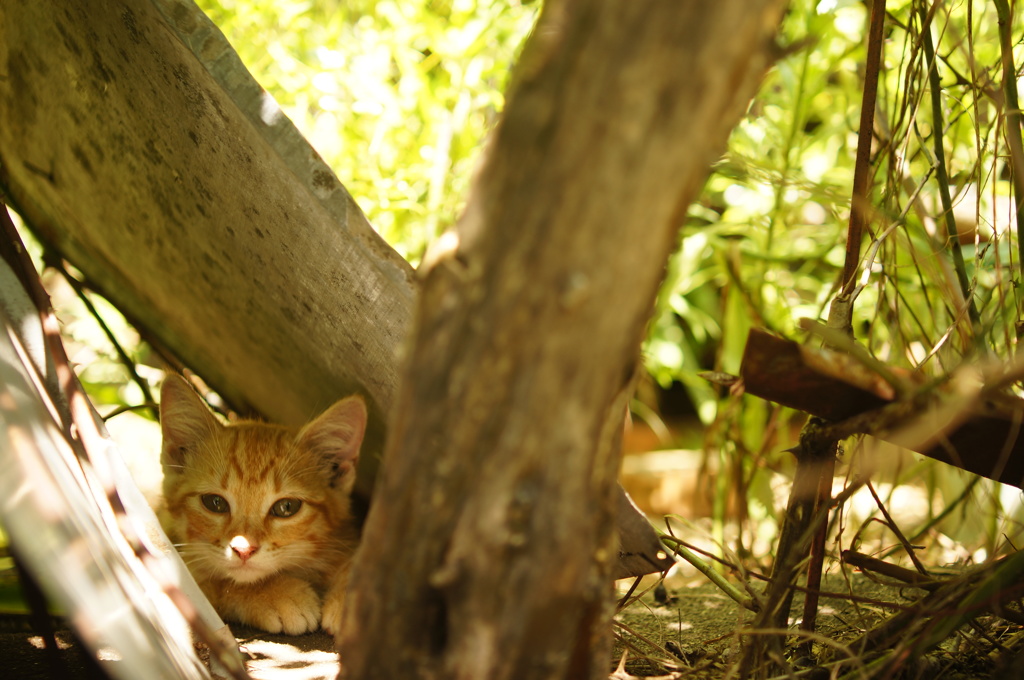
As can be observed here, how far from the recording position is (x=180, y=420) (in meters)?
1.87

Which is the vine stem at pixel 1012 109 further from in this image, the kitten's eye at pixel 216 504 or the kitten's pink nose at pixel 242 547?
the kitten's eye at pixel 216 504

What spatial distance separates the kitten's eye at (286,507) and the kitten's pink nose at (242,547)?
0.50ft

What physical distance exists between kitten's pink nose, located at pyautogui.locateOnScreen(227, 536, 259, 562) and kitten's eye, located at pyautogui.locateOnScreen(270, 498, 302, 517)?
0.15m

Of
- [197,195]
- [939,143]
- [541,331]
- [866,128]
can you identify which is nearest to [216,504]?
[197,195]

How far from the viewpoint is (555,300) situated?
0.73 m

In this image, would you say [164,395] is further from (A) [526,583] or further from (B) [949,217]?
(B) [949,217]

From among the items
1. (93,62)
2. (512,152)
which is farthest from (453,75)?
(512,152)

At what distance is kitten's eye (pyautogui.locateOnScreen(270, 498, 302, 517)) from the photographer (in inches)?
74.4

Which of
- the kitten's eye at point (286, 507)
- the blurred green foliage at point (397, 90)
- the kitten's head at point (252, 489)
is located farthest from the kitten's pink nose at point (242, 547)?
the blurred green foliage at point (397, 90)

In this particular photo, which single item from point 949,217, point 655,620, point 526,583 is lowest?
point 655,620

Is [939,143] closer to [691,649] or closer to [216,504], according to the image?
[691,649]

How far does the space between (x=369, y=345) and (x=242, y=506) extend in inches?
26.5

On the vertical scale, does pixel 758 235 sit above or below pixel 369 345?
above

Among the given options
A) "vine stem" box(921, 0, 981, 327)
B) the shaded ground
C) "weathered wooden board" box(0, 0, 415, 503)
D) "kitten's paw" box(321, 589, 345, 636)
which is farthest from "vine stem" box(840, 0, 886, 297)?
"kitten's paw" box(321, 589, 345, 636)
